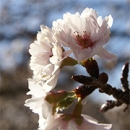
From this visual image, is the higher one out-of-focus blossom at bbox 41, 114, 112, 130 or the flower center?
the flower center

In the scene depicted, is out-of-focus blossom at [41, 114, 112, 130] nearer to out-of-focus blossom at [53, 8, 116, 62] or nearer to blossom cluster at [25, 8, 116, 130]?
blossom cluster at [25, 8, 116, 130]

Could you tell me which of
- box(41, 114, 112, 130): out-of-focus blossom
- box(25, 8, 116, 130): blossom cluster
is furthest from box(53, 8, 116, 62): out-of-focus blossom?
box(41, 114, 112, 130): out-of-focus blossom

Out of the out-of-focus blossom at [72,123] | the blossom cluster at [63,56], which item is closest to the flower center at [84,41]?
the blossom cluster at [63,56]

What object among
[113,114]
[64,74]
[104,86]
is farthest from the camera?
[113,114]

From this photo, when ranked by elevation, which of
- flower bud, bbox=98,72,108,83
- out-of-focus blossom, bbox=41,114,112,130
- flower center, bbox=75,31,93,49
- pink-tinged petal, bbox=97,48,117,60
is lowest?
out-of-focus blossom, bbox=41,114,112,130

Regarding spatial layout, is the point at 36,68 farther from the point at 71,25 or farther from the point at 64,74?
the point at 64,74

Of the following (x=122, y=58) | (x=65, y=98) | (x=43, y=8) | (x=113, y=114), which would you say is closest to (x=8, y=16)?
(x=43, y=8)

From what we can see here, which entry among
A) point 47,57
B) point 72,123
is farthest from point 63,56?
point 72,123

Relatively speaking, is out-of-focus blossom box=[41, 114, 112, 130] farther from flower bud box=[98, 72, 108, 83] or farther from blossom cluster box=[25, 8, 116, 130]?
flower bud box=[98, 72, 108, 83]
